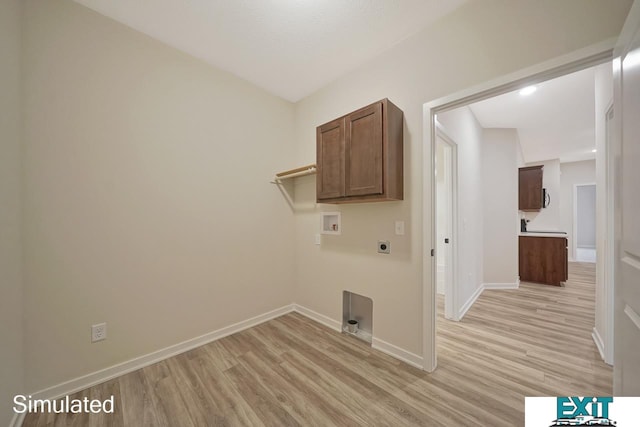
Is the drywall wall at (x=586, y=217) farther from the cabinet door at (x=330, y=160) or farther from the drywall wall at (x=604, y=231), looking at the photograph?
the cabinet door at (x=330, y=160)

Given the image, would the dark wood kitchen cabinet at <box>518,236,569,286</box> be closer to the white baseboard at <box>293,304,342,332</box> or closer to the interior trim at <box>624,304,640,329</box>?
the white baseboard at <box>293,304,342,332</box>

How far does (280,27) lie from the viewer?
195 centimetres

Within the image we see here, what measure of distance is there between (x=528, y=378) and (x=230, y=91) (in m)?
3.72

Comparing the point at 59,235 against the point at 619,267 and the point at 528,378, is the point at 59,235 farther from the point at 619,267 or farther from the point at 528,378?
the point at 528,378

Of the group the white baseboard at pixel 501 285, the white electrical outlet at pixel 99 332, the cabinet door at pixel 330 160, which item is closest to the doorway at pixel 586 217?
the white baseboard at pixel 501 285

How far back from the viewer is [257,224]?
2816 mm

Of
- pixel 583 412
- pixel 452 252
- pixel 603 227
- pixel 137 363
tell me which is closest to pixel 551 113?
pixel 603 227

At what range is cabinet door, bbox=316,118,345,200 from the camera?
2.26m

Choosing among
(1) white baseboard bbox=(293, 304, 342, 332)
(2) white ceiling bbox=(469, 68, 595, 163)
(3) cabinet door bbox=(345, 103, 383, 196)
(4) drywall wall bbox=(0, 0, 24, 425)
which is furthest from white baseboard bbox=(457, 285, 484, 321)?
(4) drywall wall bbox=(0, 0, 24, 425)

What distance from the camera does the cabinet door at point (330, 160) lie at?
2258 millimetres

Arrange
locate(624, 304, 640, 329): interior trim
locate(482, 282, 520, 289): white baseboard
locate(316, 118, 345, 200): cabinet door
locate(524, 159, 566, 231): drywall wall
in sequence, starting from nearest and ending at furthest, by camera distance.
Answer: locate(624, 304, 640, 329): interior trim → locate(316, 118, 345, 200): cabinet door → locate(482, 282, 520, 289): white baseboard → locate(524, 159, 566, 231): drywall wall

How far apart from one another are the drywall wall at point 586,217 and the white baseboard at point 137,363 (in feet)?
37.7

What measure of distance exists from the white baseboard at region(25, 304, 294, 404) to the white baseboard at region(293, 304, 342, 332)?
471 mm

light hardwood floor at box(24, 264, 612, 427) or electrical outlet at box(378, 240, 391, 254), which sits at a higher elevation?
electrical outlet at box(378, 240, 391, 254)
